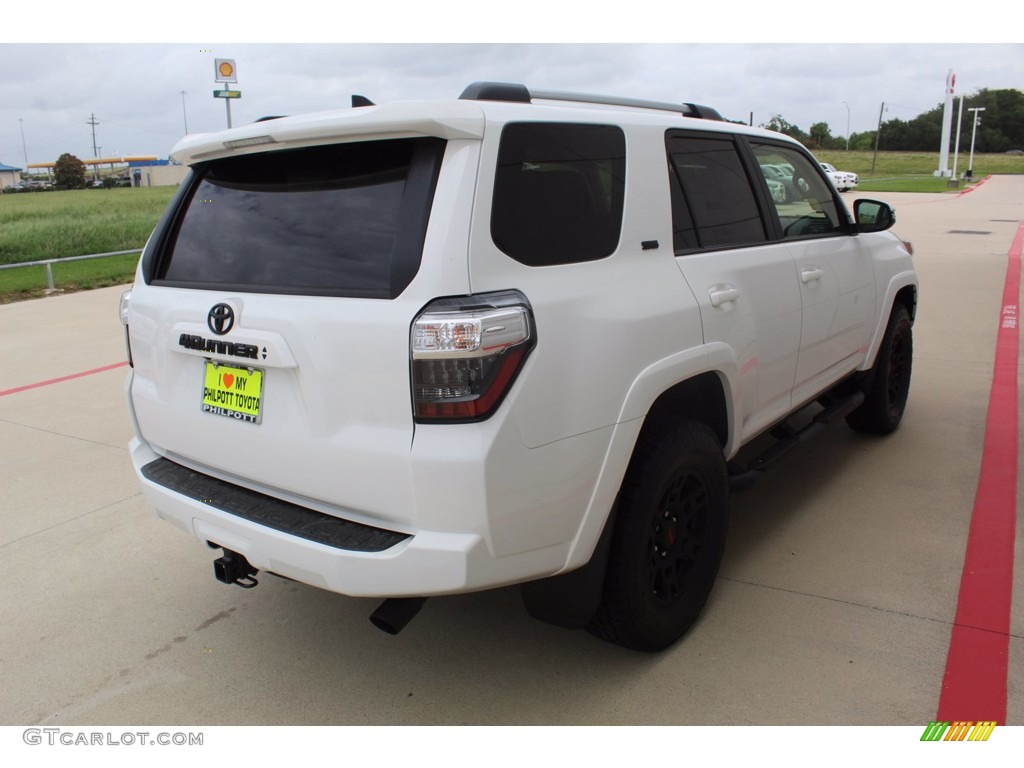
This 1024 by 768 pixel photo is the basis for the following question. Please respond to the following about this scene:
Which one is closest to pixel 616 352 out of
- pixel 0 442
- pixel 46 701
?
pixel 46 701

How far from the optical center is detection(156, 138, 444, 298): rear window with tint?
2.28 metres

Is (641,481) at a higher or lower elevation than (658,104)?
lower

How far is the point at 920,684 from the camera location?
2703mm

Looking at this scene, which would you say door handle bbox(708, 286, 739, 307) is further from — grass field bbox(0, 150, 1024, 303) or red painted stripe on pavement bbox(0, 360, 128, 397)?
grass field bbox(0, 150, 1024, 303)

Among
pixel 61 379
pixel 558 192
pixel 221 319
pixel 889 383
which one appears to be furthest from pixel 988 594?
Result: pixel 61 379

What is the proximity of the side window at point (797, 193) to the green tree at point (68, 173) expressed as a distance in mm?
82303

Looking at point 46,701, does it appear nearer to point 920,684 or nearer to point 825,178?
point 920,684

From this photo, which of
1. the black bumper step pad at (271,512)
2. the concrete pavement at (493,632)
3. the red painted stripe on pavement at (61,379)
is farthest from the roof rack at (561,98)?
the red painted stripe on pavement at (61,379)

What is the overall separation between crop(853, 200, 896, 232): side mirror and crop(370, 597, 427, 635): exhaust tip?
3.13 m

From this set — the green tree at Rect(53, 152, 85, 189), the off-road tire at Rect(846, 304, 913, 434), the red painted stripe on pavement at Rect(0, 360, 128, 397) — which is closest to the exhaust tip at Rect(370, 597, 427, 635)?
the off-road tire at Rect(846, 304, 913, 434)

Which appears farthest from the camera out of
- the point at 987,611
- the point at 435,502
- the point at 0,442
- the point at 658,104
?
the point at 0,442

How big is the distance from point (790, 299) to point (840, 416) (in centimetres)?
103

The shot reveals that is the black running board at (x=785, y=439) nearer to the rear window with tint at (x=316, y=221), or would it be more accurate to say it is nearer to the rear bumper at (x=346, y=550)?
the rear bumper at (x=346, y=550)

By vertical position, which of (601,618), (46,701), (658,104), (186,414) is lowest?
(46,701)
